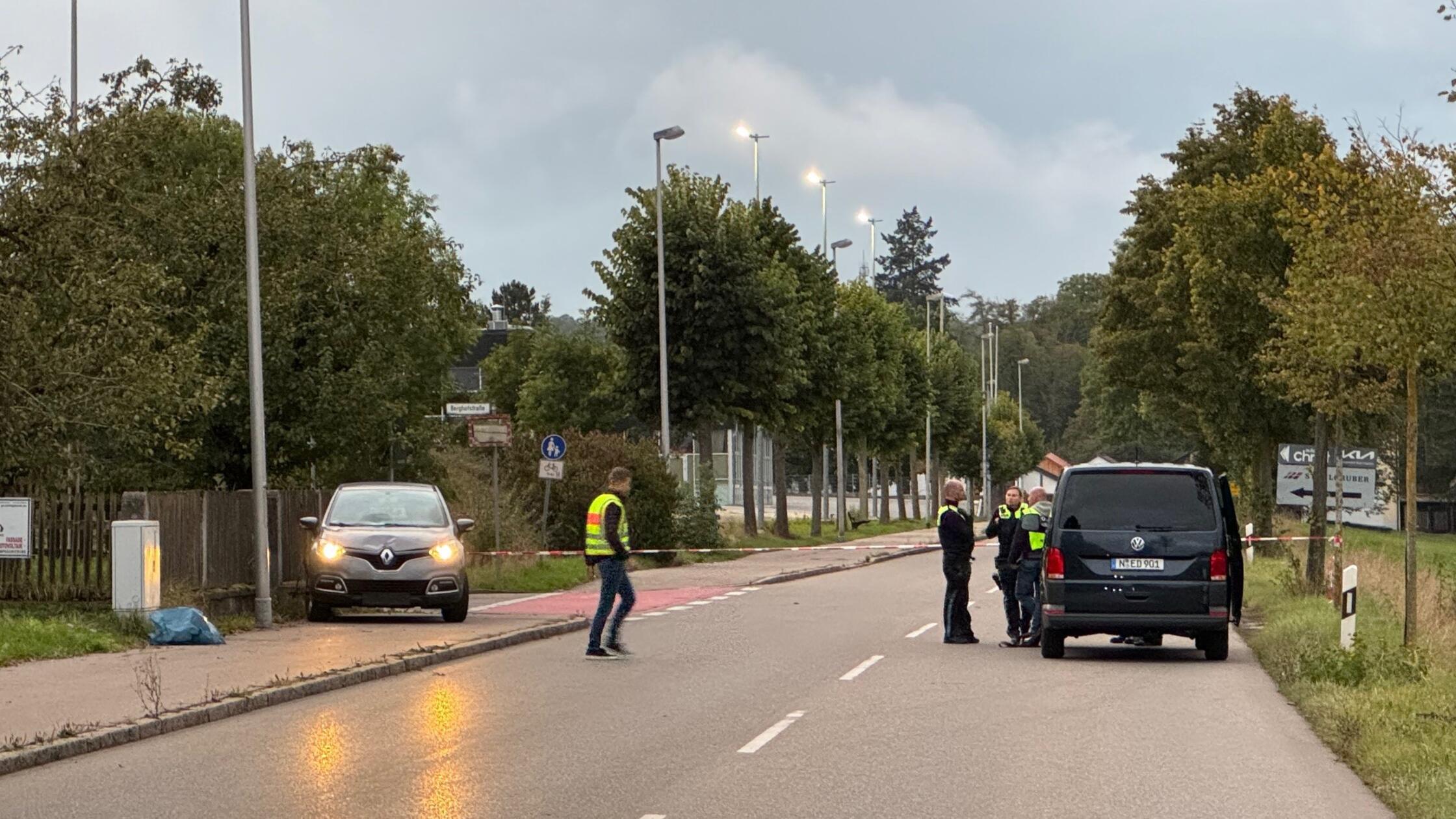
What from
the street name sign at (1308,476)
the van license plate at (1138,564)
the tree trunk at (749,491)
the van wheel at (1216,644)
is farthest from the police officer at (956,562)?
the tree trunk at (749,491)

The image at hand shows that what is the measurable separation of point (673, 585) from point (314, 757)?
77.8 feet

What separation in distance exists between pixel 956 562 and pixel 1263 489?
21994 mm

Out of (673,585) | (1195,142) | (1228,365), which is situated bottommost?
(673,585)

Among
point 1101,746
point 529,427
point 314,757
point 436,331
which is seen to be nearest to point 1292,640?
point 1101,746

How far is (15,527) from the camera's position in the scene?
70.8 feet

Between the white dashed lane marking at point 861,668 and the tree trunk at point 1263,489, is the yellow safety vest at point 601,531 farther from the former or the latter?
the tree trunk at point 1263,489

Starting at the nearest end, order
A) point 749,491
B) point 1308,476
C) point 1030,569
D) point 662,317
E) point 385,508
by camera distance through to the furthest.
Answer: point 1030,569, point 385,508, point 1308,476, point 662,317, point 749,491

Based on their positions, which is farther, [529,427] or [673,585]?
[529,427]

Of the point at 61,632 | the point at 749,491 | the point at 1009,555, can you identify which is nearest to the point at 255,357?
the point at 61,632

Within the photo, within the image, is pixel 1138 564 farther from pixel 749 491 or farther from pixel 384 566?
pixel 749 491

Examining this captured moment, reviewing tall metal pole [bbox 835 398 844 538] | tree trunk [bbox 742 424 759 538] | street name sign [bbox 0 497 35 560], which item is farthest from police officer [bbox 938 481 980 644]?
tall metal pole [bbox 835 398 844 538]

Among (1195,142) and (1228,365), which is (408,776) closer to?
(1228,365)

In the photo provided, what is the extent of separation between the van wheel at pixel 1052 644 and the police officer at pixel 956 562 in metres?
1.55

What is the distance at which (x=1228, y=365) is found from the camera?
1423 inches
